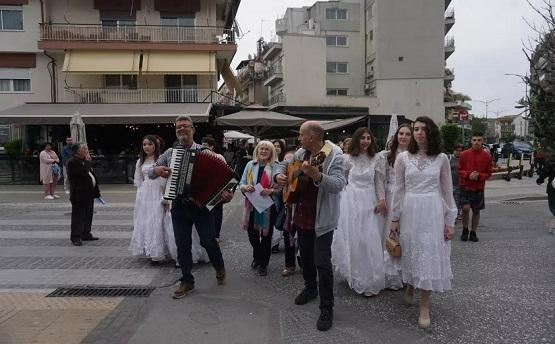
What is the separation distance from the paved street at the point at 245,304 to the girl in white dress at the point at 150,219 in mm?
248

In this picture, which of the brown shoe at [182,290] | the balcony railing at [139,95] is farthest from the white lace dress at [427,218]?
the balcony railing at [139,95]

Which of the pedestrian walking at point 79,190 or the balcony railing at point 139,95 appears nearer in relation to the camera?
the pedestrian walking at point 79,190

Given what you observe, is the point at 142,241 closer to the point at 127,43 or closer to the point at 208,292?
the point at 208,292

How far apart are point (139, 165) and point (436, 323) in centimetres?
463

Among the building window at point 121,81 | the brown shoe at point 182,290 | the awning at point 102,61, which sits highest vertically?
the awning at point 102,61

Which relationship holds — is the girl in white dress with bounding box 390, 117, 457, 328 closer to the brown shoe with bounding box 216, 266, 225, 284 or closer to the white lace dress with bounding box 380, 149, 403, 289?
the white lace dress with bounding box 380, 149, 403, 289

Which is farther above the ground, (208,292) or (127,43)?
(127,43)

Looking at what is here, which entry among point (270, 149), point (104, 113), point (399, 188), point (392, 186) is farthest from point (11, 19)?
point (399, 188)

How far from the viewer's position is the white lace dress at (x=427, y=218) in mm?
4500

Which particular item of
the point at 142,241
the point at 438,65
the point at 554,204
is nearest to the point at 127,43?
the point at 142,241

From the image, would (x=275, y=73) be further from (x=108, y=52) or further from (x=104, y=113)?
(x=104, y=113)

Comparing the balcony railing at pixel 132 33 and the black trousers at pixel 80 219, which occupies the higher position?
the balcony railing at pixel 132 33

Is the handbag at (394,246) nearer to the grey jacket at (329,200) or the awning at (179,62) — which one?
the grey jacket at (329,200)

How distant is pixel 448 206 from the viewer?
15.0 feet
